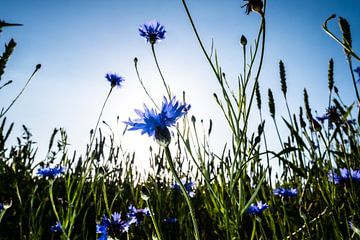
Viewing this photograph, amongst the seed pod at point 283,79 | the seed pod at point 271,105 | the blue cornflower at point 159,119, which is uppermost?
the seed pod at point 283,79

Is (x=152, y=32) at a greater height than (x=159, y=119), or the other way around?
→ (x=152, y=32)

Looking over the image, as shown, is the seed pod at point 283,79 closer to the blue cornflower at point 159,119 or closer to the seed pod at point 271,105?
the seed pod at point 271,105

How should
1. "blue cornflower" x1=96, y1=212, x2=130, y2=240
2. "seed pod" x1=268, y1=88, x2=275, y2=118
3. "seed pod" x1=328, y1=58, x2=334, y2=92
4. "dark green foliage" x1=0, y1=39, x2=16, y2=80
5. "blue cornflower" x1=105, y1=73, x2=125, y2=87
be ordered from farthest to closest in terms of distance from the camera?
"blue cornflower" x1=105, y1=73, x2=125, y2=87
"seed pod" x1=268, y1=88, x2=275, y2=118
"seed pod" x1=328, y1=58, x2=334, y2=92
"blue cornflower" x1=96, y1=212, x2=130, y2=240
"dark green foliage" x1=0, y1=39, x2=16, y2=80

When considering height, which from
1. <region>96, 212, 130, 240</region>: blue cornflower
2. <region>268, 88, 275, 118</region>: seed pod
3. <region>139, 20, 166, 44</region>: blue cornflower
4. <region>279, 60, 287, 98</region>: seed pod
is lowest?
<region>96, 212, 130, 240</region>: blue cornflower

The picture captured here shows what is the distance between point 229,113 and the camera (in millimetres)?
825

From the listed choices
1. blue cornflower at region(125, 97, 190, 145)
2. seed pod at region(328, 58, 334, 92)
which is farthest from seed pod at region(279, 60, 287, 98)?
blue cornflower at region(125, 97, 190, 145)

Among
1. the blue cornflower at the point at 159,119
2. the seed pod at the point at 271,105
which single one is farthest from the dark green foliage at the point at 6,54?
the seed pod at the point at 271,105

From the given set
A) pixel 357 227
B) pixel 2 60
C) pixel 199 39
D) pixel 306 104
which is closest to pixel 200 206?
pixel 306 104

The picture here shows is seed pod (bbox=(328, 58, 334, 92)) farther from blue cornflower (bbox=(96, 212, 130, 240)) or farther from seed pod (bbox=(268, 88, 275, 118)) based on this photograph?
blue cornflower (bbox=(96, 212, 130, 240))

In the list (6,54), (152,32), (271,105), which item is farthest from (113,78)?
(6,54)

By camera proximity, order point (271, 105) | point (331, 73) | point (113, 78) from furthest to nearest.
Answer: point (113, 78)
point (271, 105)
point (331, 73)

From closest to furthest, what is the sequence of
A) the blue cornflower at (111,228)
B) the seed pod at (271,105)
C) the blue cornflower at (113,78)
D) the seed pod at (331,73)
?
the blue cornflower at (111,228), the seed pod at (331,73), the seed pod at (271,105), the blue cornflower at (113,78)

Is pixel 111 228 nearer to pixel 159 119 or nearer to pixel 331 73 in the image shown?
pixel 159 119

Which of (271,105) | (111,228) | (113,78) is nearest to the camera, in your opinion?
(111,228)
